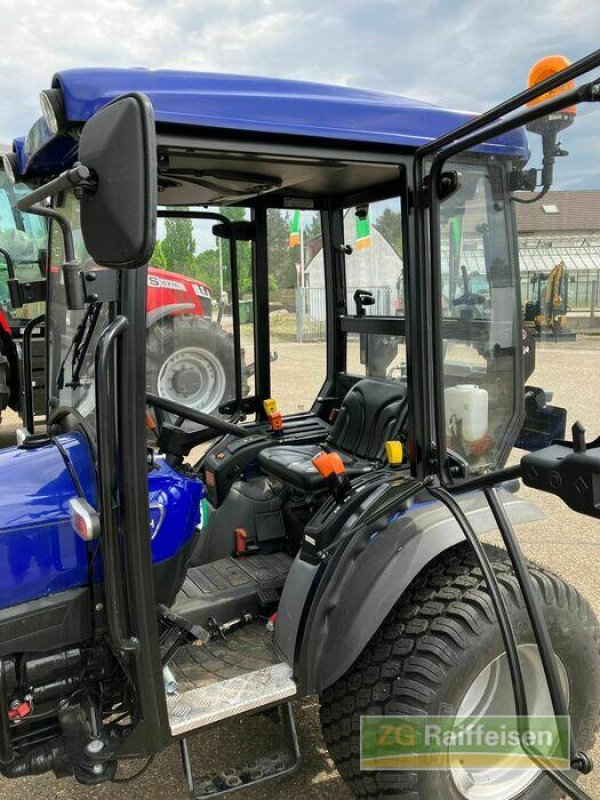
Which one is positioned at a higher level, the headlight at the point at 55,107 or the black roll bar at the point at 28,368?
the headlight at the point at 55,107

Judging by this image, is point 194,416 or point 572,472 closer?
point 572,472

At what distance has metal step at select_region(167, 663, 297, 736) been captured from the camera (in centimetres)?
182

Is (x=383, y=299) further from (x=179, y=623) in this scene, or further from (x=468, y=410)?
(x=179, y=623)

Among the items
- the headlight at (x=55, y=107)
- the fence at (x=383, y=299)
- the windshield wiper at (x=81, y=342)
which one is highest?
A: the headlight at (x=55, y=107)

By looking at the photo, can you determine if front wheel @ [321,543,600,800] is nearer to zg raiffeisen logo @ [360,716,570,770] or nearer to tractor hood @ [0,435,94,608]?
zg raiffeisen logo @ [360,716,570,770]

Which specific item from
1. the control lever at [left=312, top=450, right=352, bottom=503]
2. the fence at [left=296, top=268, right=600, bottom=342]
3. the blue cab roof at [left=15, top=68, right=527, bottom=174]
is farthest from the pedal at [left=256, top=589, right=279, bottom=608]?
the blue cab roof at [left=15, top=68, right=527, bottom=174]

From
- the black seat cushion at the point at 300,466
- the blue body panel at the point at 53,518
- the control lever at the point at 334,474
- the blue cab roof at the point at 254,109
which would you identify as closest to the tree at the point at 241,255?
the black seat cushion at the point at 300,466

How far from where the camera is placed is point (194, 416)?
2717 millimetres

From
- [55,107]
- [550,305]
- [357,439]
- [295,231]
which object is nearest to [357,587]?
[357,439]

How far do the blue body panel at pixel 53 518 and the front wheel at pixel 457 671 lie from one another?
72 centimetres

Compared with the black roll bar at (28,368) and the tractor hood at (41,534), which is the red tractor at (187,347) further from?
the tractor hood at (41,534)

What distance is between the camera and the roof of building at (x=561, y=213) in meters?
1.74

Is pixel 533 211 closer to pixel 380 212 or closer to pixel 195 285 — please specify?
pixel 380 212

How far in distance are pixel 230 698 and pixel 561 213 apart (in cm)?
172
